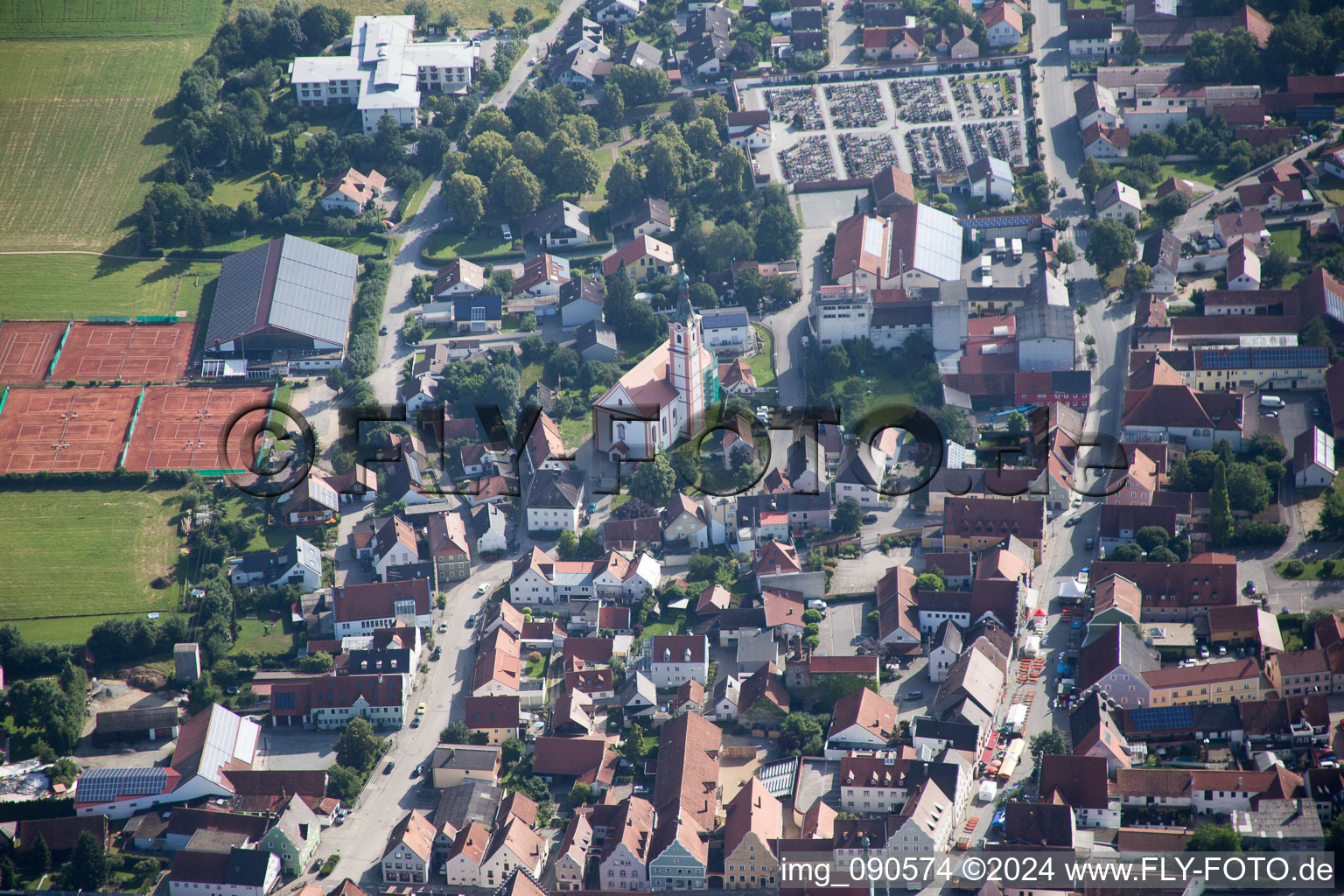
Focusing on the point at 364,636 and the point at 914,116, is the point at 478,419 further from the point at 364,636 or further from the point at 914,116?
the point at 914,116

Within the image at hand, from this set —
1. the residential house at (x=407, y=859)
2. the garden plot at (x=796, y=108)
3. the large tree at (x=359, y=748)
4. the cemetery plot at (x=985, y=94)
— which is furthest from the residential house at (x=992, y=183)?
the residential house at (x=407, y=859)

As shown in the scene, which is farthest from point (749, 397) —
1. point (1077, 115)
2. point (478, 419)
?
point (1077, 115)

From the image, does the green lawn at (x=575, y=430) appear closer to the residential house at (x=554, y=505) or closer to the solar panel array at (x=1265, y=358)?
the residential house at (x=554, y=505)

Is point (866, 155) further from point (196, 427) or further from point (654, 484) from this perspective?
point (196, 427)

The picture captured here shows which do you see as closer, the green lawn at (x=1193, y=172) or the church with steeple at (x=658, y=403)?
the church with steeple at (x=658, y=403)

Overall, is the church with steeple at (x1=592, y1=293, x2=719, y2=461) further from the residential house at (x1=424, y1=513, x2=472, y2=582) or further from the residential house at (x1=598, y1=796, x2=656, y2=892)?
the residential house at (x1=598, y1=796, x2=656, y2=892)

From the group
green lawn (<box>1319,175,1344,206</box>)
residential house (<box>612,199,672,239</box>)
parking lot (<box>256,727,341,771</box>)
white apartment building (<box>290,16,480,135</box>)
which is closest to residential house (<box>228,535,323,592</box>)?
parking lot (<box>256,727,341,771</box>)

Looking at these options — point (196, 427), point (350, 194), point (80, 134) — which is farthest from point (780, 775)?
point (80, 134)
